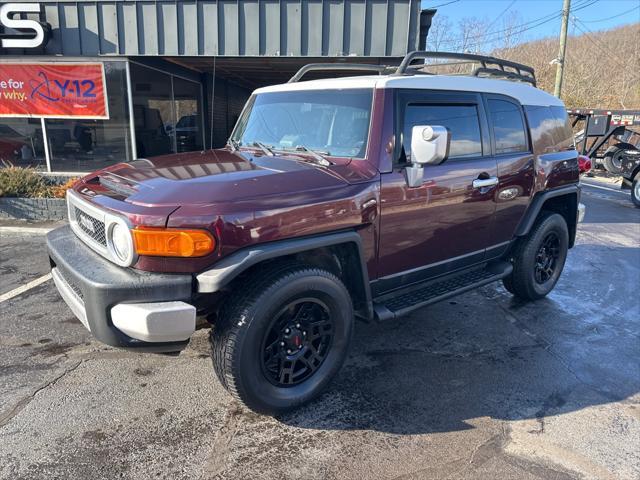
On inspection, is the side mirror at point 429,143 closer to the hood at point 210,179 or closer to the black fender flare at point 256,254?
the hood at point 210,179

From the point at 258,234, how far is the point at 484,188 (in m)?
2.09

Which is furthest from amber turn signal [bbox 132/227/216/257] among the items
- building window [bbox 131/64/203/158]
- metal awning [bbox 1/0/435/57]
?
building window [bbox 131/64/203/158]

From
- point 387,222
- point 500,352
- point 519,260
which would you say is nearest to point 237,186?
point 387,222

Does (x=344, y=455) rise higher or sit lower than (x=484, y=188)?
lower

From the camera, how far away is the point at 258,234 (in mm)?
2510

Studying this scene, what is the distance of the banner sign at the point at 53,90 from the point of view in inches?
336

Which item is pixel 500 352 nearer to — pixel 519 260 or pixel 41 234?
pixel 519 260

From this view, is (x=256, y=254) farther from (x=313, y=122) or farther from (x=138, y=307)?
(x=313, y=122)

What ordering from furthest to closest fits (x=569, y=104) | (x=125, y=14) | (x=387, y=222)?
(x=569, y=104) → (x=125, y=14) → (x=387, y=222)

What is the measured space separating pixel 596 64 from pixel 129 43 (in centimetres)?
3365

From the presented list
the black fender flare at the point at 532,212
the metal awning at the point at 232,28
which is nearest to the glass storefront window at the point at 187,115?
the metal awning at the point at 232,28

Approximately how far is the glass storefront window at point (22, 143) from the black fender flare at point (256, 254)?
27.9 feet

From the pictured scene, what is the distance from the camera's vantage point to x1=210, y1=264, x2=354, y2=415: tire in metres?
2.52

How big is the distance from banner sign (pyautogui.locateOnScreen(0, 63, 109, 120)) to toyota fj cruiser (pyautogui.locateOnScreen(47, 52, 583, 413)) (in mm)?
6092
